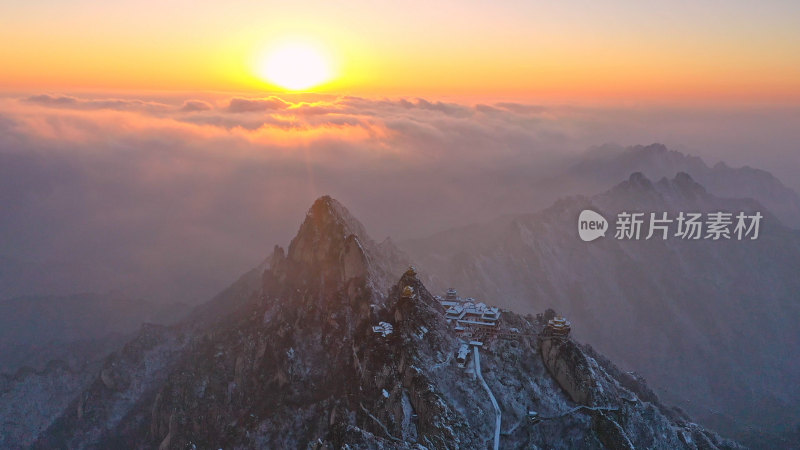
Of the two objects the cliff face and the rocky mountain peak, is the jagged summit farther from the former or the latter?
the cliff face

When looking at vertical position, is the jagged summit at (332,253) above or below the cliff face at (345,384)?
above

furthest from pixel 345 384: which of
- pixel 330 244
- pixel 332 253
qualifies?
pixel 330 244

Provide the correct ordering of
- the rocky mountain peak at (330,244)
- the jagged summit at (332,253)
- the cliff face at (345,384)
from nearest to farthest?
the cliff face at (345,384)
the jagged summit at (332,253)
the rocky mountain peak at (330,244)

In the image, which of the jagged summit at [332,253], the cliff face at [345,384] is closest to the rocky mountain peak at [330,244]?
the jagged summit at [332,253]

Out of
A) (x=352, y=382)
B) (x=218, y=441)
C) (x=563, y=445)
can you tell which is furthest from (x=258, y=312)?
(x=563, y=445)

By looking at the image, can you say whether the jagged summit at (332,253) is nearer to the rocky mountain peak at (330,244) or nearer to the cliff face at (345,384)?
the rocky mountain peak at (330,244)

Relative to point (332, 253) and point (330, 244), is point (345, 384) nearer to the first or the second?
point (332, 253)

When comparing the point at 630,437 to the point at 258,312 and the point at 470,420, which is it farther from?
the point at 258,312

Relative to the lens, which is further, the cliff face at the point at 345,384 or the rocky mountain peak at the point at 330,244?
the rocky mountain peak at the point at 330,244
